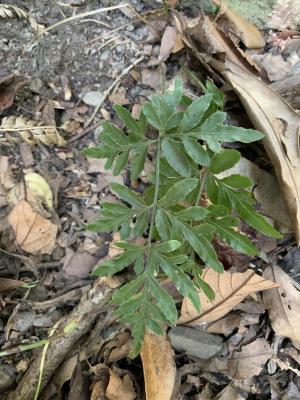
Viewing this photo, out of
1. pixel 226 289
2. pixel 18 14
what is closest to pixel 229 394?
pixel 226 289

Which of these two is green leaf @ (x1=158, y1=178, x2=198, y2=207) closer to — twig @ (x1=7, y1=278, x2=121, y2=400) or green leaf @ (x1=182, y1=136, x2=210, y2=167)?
green leaf @ (x1=182, y1=136, x2=210, y2=167)

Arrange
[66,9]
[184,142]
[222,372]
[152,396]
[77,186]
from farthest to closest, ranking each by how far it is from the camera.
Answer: [66,9]
[77,186]
[222,372]
[152,396]
[184,142]

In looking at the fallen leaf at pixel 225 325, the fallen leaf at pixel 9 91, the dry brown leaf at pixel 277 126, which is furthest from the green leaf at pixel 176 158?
the fallen leaf at pixel 9 91

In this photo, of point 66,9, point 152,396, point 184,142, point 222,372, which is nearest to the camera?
point 184,142

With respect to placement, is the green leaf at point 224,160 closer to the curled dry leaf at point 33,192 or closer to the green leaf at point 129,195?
the green leaf at point 129,195

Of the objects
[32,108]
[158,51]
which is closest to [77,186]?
[32,108]

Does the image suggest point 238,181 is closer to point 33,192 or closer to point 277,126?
point 277,126

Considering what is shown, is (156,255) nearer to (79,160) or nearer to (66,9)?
(79,160)
